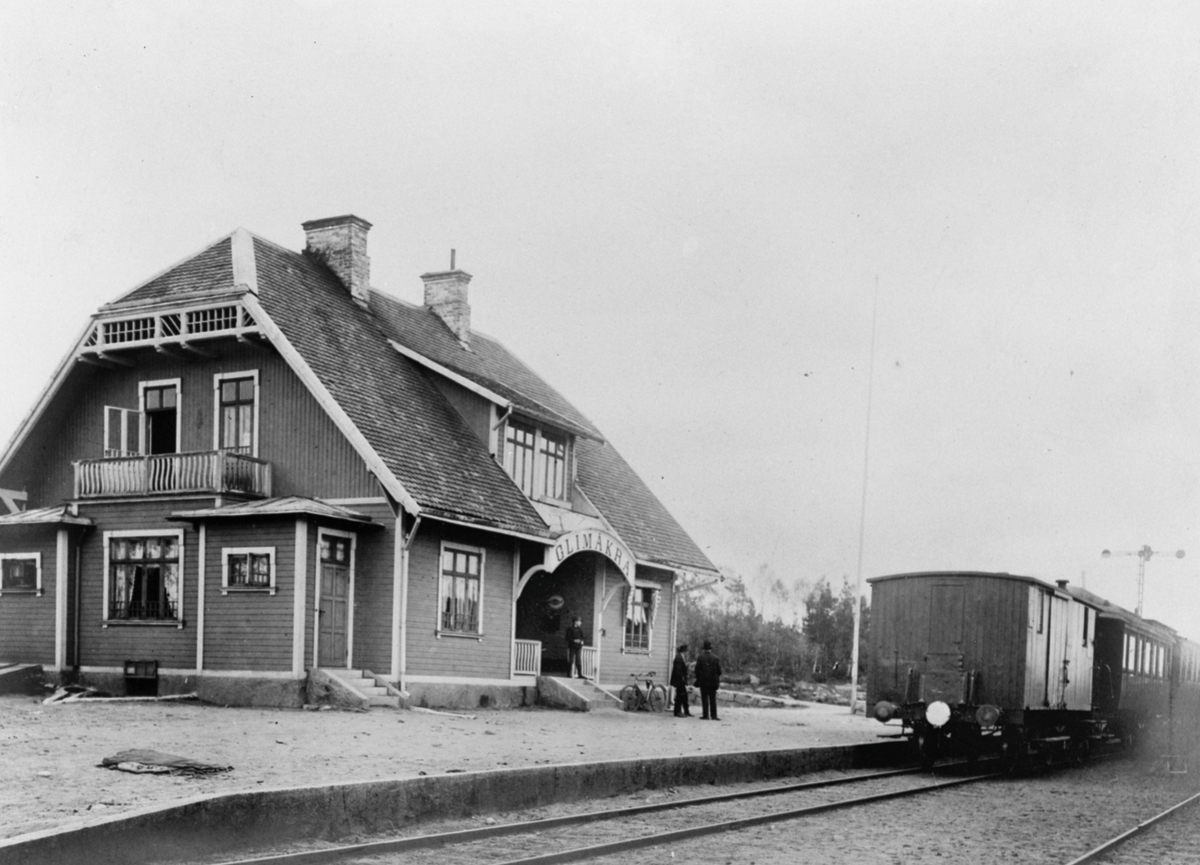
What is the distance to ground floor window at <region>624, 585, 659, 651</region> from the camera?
28.4 metres

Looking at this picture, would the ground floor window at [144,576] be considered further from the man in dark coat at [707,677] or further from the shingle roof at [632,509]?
the shingle roof at [632,509]

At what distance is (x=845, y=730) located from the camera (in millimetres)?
24125

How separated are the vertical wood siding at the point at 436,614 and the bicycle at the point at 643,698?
2.93 meters

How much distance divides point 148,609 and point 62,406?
181 inches

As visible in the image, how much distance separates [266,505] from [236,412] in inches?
105

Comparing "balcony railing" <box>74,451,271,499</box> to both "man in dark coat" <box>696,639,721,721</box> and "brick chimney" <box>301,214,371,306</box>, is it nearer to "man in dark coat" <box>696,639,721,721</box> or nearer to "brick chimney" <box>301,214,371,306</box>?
"brick chimney" <box>301,214,371,306</box>

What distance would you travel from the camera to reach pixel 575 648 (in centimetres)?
2594

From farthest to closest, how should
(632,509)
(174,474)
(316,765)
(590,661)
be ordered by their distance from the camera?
(632,509) < (590,661) < (174,474) < (316,765)

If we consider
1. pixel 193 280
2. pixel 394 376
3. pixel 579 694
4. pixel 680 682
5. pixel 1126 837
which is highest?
pixel 193 280

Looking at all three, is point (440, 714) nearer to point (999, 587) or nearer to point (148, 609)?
point (148, 609)

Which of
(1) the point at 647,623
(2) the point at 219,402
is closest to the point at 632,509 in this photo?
(1) the point at 647,623

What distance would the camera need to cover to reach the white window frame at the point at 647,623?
28062 millimetres

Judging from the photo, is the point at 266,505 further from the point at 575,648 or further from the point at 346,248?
the point at 575,648

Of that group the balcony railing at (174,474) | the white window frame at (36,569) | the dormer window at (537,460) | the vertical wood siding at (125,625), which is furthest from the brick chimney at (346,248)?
the white window frame at (36,569)
